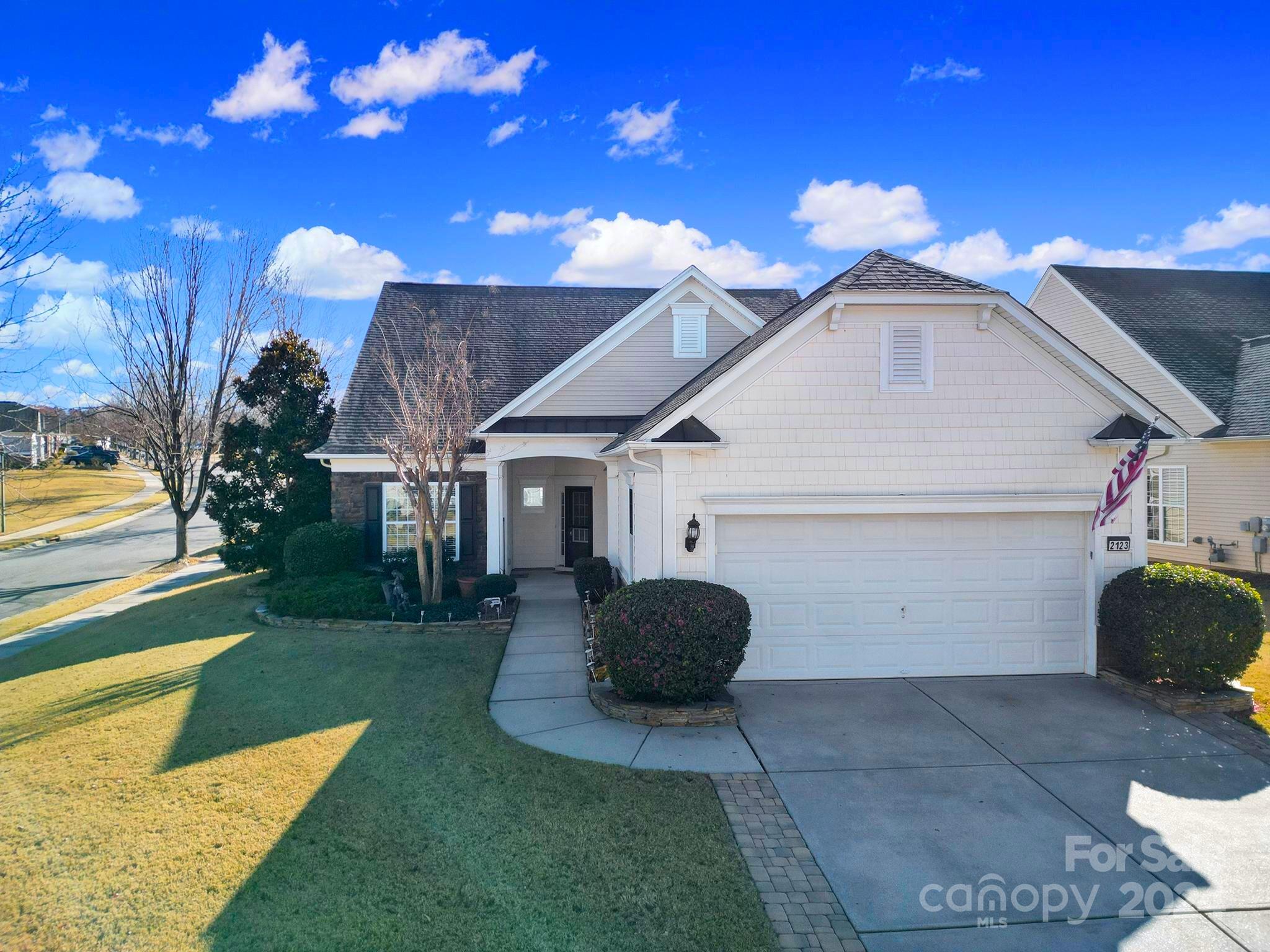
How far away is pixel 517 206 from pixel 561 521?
815 centimetres

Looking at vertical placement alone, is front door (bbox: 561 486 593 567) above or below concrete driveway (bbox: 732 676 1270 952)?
above

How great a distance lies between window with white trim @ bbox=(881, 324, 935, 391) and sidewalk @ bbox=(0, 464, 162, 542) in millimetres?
24339

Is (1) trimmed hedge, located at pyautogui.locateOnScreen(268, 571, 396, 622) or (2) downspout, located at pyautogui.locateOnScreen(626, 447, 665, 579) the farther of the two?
(1) trimmed hedge, located at pyautogui.locateOnScreen(268, 571, 396, 622)

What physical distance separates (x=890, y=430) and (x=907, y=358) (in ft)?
3.24

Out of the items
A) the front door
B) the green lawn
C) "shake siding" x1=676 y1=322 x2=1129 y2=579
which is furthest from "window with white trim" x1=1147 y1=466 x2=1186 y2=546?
the green lawn

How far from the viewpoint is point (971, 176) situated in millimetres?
16109

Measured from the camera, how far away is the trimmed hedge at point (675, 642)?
788 cm

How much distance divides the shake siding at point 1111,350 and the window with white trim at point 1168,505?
1.33m

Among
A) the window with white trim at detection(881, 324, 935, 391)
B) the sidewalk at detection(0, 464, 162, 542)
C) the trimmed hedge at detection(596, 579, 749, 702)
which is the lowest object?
the sidewalk at detection(0, 464, 162, 542)

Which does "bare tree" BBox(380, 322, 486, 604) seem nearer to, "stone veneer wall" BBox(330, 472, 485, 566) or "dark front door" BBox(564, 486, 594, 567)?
"stone veneer wall" BBox(330, 472, 485, 566)

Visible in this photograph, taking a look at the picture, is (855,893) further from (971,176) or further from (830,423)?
(971,176)

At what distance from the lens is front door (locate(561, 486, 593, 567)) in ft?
59.5

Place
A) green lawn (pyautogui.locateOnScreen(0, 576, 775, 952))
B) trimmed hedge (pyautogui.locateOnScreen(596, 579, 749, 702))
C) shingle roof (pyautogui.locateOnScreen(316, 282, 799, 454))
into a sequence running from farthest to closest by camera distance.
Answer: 1. shingle roof (pyautogui.locateOnScreen(316, 282, 799, 454))
2. trimmed hedge (pyautogui.locateOnScreen(596, 579, 749, 702))
3. green lawn (pyautogui.locateOnScreen(0, 576, 775, 952))

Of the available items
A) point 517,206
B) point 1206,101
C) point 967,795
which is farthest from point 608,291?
point 967,795
